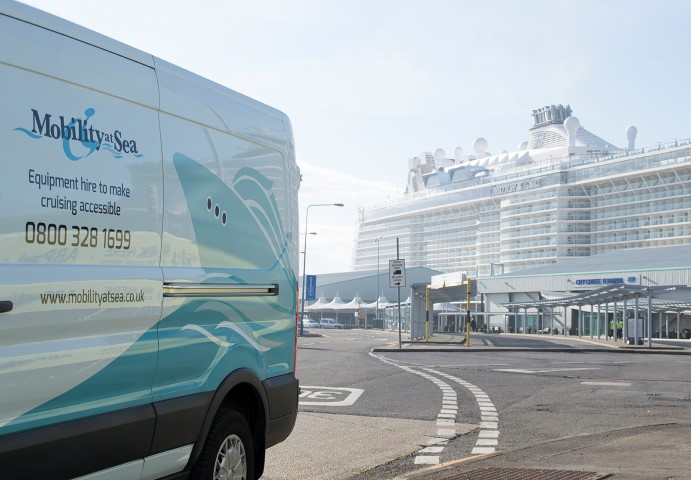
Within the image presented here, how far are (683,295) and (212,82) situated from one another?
65141 mm

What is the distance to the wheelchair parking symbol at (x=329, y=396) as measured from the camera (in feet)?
41.5

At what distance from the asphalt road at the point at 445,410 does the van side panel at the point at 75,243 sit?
2979 mm

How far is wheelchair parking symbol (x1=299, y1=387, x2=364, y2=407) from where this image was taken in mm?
12641

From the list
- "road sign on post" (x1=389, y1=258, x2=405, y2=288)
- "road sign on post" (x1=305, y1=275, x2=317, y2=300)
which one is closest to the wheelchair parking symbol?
"road sign on post" (x1=389, y1=258, x2=405, y2=288)

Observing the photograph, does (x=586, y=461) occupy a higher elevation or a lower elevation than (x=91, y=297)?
lower

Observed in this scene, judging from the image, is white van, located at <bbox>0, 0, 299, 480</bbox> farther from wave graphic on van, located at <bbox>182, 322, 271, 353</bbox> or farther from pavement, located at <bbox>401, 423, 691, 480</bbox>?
pavement, located at <bbox>401, 423, 691, 480</bbox>

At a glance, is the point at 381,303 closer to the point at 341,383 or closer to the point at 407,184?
the point at 407,184

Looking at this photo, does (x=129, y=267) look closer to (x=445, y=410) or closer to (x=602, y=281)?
(x=445, y=410)

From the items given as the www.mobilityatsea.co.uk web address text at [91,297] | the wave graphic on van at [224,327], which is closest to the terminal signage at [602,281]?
the wave graphic on van at [224,327]

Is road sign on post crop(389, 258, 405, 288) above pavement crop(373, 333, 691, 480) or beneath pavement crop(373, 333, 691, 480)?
above

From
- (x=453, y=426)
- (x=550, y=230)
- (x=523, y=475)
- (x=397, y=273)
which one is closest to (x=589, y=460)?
(x=523, y=475)

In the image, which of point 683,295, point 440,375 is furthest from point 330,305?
point 440,375

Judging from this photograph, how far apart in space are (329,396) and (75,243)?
960cm

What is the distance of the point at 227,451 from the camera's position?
5555 millimetres
